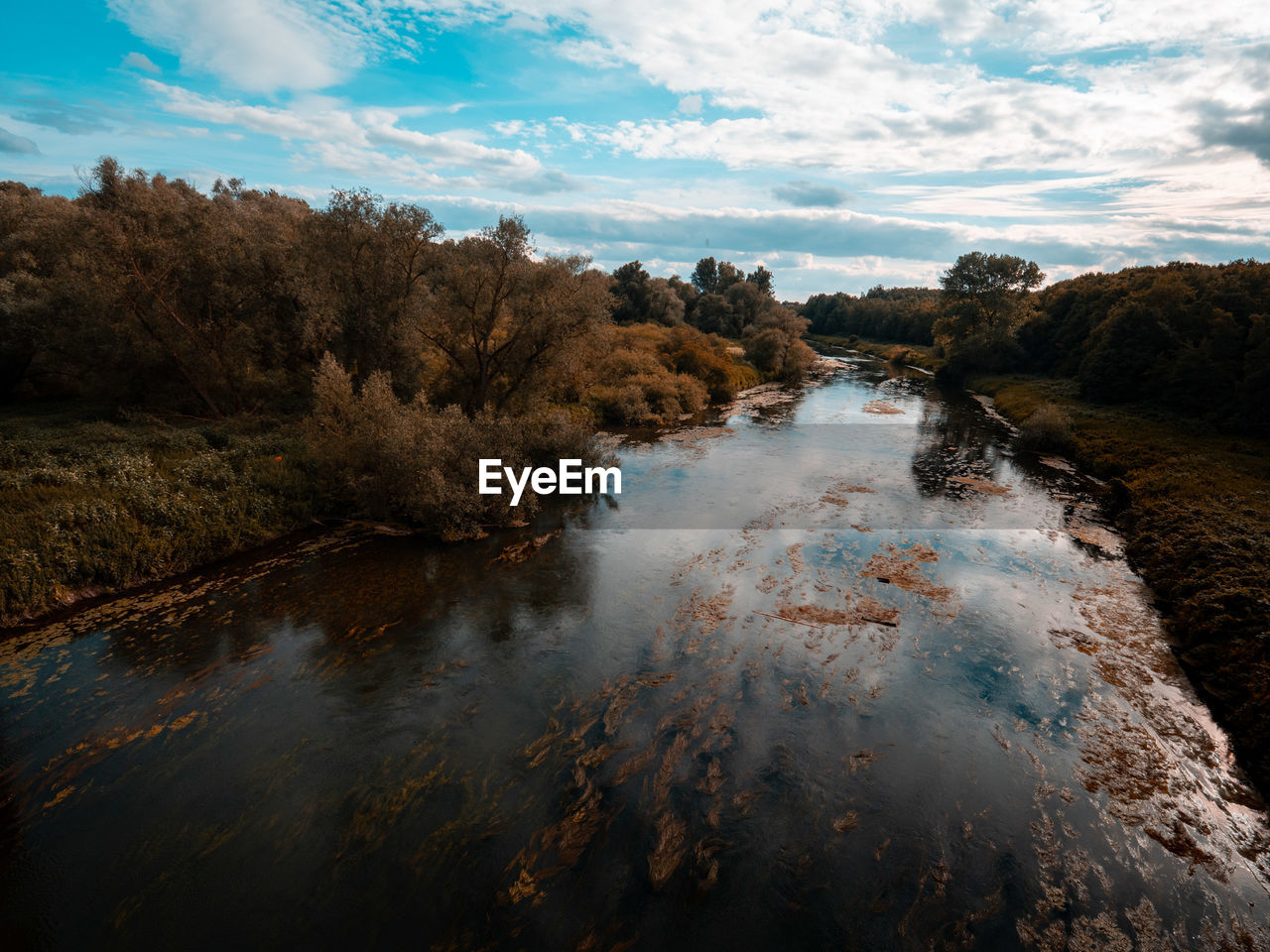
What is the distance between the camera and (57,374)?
88.9ft

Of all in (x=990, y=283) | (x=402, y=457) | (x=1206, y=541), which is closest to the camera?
(x=1206, y=541)

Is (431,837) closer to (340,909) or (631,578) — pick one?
(340,909)

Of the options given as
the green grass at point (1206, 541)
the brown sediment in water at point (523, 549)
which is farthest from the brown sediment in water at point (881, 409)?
the brown sediment in water at point (523, 549)

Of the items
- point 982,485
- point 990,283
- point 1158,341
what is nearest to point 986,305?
point 990,283

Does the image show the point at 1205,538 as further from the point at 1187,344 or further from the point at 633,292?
the point at 633,292

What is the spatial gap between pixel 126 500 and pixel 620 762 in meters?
16.4

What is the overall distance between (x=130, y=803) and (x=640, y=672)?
9.51 meters

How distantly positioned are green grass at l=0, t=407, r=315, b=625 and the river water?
3.82ft

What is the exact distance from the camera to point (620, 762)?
1041 centimetres

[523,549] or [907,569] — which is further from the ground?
[907,569]

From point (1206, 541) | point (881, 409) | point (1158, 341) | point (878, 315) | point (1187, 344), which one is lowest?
point (1206, 541)

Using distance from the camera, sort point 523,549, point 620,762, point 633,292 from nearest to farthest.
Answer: point 620,762 → point 523,549 → point 633,292

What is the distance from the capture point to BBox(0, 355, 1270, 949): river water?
786 cm

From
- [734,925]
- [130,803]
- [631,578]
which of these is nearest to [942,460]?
[631,578]
